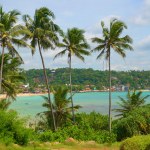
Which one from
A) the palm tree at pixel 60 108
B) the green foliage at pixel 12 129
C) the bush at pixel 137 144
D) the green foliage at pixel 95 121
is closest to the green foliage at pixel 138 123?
the green foliage at pixel 95 121

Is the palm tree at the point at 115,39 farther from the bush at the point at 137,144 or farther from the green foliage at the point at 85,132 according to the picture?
the bush at the point at 137,144

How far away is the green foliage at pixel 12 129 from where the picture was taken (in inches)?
725

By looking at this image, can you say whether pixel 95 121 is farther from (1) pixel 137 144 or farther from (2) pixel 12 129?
(1) pixel 137 144

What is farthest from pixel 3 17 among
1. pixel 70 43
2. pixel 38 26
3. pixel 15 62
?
pixel 70 43

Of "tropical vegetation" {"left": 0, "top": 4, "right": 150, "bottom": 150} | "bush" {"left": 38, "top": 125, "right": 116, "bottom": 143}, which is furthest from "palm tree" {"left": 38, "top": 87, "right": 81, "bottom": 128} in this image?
"bush" {"left": 38, "top": 125, "right": 116, "bottom": 143}

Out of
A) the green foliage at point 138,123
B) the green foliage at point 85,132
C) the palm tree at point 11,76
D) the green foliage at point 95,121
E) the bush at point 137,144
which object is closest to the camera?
the bush at point 137,144

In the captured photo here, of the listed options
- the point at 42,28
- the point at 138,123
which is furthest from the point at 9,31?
the point at 138,123

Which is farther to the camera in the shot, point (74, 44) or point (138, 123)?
point (74, 44)

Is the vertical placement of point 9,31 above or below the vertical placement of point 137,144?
above

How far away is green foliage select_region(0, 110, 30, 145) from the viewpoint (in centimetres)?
Answer: 1842

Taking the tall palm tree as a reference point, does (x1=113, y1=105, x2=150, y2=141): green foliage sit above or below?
below

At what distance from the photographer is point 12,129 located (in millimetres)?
19172

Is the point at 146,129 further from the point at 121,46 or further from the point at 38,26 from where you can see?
the point at 38,26

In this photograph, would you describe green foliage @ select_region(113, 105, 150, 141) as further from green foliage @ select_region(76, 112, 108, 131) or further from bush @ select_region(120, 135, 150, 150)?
bush @ select_region(120, 135, 150, 150)
